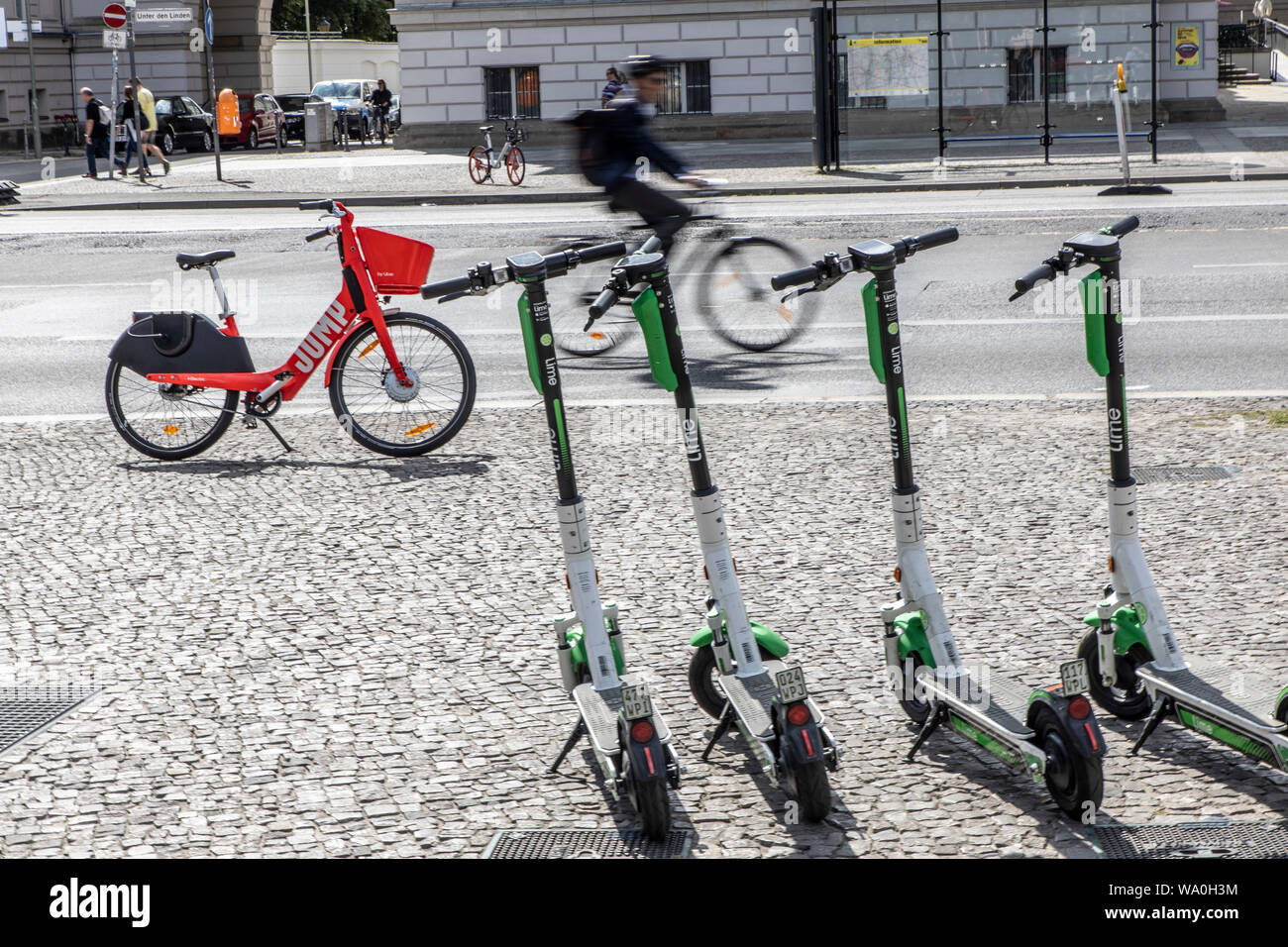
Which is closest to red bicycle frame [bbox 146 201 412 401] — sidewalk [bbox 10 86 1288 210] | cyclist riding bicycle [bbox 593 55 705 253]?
cyclist riding bicycle [bbox 593 55 705 253]

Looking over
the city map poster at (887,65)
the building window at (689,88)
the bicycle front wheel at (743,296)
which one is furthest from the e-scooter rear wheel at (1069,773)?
the building window at (689,88)

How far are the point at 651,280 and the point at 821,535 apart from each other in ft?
7.84

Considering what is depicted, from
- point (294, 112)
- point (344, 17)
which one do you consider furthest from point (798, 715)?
point (344, 17)

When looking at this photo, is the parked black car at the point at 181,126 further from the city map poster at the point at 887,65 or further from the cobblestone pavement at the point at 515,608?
the cobblestone pavement at the point at 515,608

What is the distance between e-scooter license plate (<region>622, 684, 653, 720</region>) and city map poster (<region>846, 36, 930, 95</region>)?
28004mm

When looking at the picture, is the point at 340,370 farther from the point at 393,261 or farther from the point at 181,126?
the point at 181,126

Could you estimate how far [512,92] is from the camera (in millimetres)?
36719

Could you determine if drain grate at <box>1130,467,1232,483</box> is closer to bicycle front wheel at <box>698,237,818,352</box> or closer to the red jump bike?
the red jump bike

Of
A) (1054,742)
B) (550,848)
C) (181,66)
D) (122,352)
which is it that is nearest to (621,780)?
(550,848)

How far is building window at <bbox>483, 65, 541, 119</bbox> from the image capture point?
36531 millimetres

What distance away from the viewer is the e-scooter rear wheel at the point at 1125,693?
413cm

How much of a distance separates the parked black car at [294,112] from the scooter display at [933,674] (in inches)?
1660

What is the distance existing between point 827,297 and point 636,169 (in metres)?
2.57
